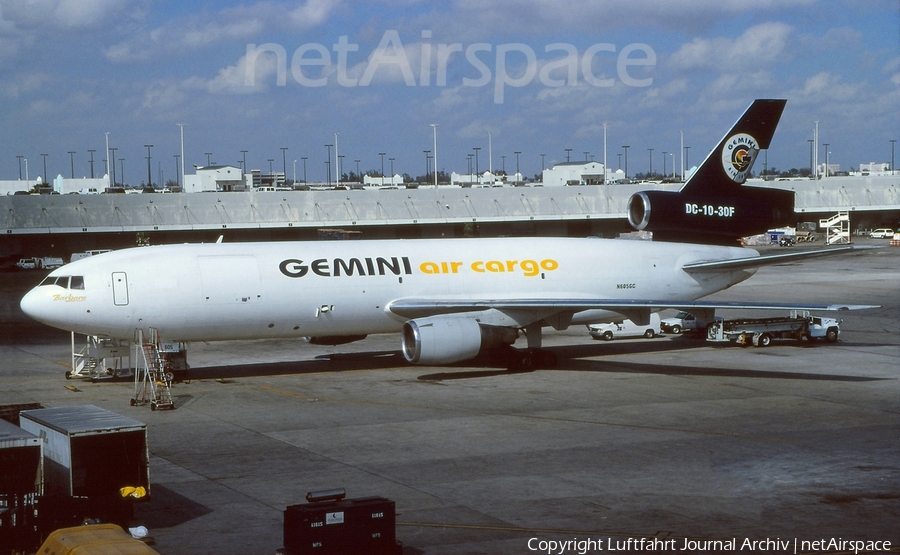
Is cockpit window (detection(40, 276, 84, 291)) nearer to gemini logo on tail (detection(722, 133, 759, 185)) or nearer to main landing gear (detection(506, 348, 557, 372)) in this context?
main landing gear (detection(506, 348, 557, 372))

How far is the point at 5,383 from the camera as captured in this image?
1330 inches

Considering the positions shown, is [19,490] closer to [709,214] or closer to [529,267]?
[529,267]

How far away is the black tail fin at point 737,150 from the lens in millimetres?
40406

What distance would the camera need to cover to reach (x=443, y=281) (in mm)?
36000

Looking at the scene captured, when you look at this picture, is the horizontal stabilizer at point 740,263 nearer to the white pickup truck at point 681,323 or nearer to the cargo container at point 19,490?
the white pickup truck at point 681,323

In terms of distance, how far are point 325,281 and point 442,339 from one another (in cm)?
477

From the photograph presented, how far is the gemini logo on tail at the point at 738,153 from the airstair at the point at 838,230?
241 ft

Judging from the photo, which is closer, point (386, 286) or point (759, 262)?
point (386, 286)

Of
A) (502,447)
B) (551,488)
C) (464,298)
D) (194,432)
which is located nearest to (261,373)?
(464,298)

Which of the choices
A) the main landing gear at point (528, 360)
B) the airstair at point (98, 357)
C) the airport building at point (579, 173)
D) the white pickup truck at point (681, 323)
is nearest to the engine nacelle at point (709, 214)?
the white pickup truck at point (681, 323)

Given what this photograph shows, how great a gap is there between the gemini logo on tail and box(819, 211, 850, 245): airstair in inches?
2890

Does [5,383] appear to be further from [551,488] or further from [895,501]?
[895,501]

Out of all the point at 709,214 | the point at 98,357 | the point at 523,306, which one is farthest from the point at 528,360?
the point at 98,357

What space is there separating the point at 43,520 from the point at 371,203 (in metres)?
82.2
